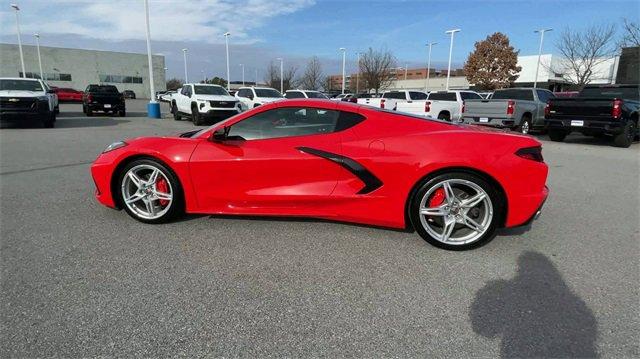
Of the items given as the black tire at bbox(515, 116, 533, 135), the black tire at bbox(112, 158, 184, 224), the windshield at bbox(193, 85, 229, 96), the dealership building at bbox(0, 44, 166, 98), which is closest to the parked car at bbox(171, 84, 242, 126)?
the windshield at bbox(193, 85, 229, 96)

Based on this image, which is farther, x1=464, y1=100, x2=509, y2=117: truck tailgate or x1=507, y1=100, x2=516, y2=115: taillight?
x1=464, y1=100, x2=509, y2=117: truck tailgate

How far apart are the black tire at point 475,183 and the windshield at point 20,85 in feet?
51.2

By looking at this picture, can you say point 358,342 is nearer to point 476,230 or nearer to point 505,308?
point 505,308

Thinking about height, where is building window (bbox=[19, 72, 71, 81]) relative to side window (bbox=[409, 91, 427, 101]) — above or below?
above

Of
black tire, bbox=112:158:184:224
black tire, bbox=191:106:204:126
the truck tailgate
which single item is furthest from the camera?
black tire, bbox=191:106:204:126

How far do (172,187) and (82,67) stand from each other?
6789 centimetres

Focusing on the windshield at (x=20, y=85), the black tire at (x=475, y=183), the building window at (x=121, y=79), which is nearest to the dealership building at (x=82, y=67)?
the building window at (x=121, y=79)

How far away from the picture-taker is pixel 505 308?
110 inches

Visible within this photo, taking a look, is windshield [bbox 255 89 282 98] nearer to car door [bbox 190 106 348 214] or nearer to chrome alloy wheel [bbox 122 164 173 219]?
chrome alloy wheel [bbox 122 164 173 219]

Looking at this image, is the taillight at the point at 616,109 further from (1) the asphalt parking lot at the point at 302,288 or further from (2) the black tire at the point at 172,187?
(2) the black tire at the point at 172,187

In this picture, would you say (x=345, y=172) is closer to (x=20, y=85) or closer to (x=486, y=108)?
(x=486, y=108)

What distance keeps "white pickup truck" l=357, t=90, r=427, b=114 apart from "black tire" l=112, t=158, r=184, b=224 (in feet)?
47.7

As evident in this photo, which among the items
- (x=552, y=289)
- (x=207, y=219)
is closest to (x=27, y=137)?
(x=207, y=219)

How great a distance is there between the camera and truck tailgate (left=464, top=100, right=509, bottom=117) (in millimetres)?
13750
